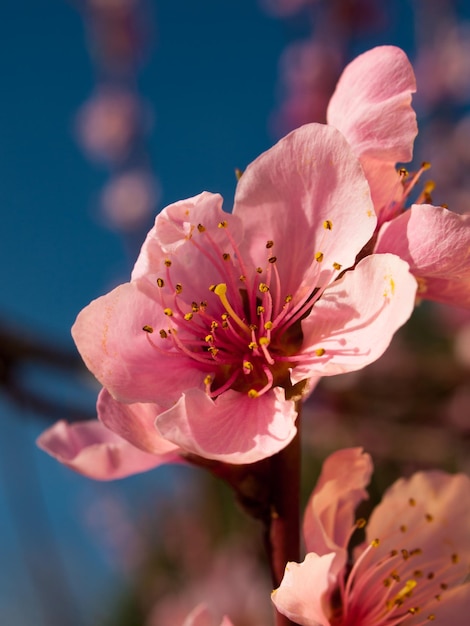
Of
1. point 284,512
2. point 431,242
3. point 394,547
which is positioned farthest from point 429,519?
point 431,242

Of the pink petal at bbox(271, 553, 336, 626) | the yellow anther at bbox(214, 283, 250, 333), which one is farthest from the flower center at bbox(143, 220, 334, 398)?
the pink petal at bbox(271, 553, 336, 626)

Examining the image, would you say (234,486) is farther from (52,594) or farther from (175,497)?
(175,497)

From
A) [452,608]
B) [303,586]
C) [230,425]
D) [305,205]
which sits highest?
[305,205]

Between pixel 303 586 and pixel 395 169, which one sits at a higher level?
pixel 395 169

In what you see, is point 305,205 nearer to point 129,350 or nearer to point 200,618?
point 129,350

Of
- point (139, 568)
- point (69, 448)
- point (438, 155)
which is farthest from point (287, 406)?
point (438, 155)

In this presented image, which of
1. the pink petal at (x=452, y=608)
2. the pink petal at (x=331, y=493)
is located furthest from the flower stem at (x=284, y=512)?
the pink petal at (x=452, y=608)

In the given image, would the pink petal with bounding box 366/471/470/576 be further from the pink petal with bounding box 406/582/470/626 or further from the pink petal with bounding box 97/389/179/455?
the pink petal with bounding box 97/389/179/455
